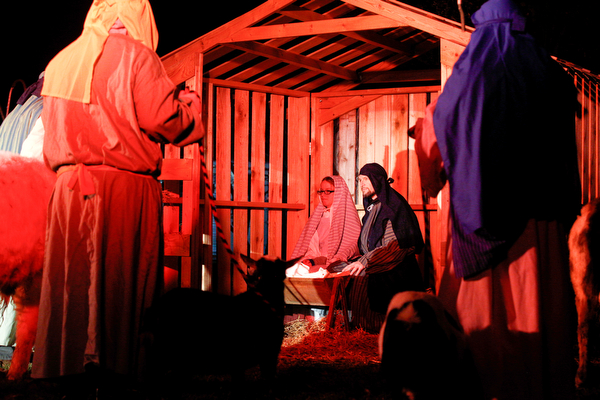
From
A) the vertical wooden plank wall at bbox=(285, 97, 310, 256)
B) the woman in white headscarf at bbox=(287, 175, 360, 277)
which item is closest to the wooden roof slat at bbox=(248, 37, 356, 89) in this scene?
the vertical wooden plank wall at bbox=(285, 97, 310, 256)

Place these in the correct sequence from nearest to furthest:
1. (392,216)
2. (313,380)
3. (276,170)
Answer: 1. (313,380)
2. (392,216)
3. (276,170)

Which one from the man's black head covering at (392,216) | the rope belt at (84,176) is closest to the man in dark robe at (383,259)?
the man's black head covering at (392,216)

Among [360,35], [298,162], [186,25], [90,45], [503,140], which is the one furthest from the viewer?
[186,25]

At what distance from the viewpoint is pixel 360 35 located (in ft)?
20.5

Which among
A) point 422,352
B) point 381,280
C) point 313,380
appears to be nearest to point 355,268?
point 381,280

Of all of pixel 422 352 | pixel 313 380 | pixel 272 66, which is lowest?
pixel 313 380

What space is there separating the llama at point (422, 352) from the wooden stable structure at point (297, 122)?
13.1 feet

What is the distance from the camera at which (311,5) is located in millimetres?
6207

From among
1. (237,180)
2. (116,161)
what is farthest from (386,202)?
(116,161)

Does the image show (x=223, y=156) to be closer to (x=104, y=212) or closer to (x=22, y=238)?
(x=22, y=238)

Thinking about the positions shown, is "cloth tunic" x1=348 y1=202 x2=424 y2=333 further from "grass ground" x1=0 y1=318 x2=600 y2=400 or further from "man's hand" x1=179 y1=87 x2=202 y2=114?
"man's hand" x1=179 y1=87 x2=202 y2=114

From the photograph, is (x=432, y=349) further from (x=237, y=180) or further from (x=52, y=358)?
(x=237, y=180)

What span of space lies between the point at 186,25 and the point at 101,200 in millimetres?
10111

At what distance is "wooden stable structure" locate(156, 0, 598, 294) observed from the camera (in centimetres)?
661
